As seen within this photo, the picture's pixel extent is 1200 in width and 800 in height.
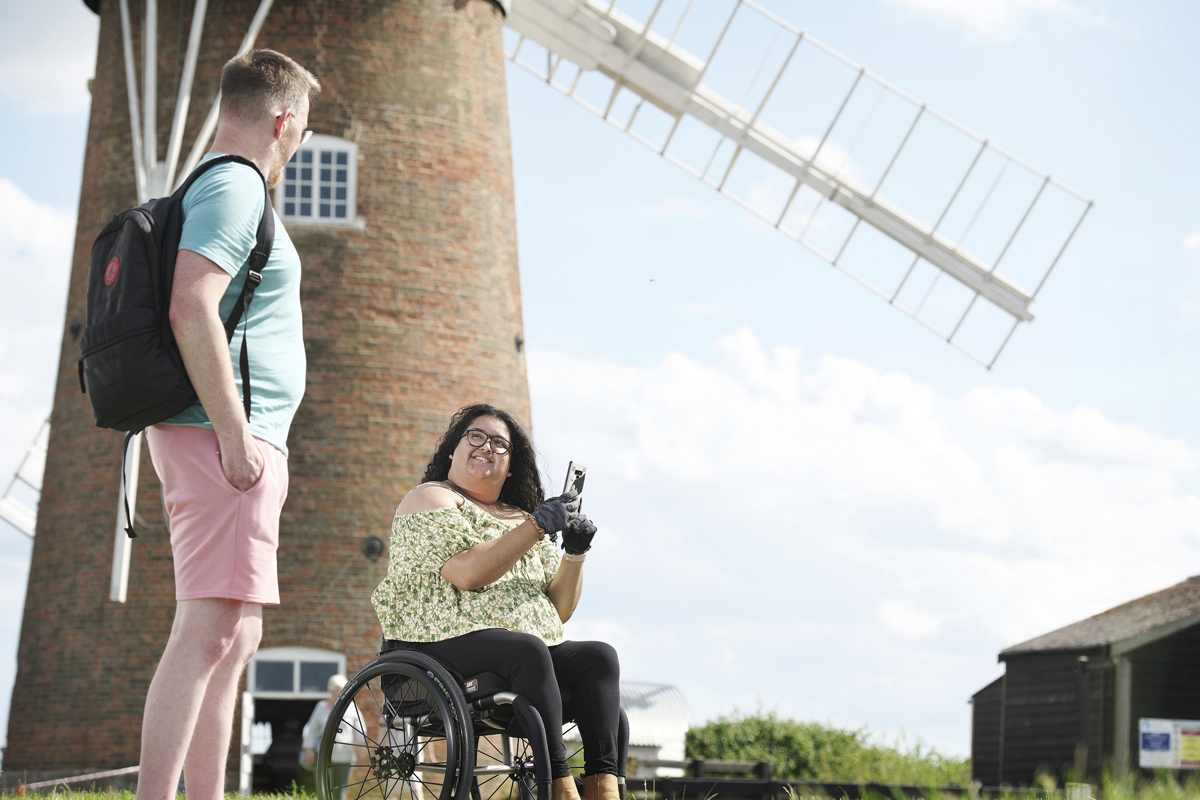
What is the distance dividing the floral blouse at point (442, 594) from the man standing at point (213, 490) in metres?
0.99

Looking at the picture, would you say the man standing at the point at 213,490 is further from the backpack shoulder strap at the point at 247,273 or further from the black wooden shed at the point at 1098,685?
the black wooden shed at the point at 1098,685

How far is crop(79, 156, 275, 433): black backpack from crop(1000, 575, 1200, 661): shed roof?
53.0ft

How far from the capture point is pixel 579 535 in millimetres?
4418

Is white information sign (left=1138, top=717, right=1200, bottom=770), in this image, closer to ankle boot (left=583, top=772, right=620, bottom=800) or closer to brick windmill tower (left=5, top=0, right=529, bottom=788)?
brick windmill tower (left=5, top=0, right=529, bottom=788)

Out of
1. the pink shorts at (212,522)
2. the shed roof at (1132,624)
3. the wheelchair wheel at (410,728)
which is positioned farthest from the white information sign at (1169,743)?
the pink shorts at (212,522)

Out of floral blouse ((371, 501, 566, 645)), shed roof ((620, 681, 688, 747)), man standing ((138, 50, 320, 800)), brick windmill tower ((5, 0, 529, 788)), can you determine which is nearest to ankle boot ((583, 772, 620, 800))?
floral blouse ((371, 501, 566, 645))

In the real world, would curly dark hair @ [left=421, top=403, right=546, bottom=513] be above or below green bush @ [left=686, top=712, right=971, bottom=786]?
above

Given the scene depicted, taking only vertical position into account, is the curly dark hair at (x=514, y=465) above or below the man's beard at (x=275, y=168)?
below

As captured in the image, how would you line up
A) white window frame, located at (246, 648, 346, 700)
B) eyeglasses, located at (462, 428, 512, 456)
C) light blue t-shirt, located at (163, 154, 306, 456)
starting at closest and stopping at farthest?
light blue t-shirt, located at (163, 154, 306, 456) < eyeglasses, located at (462, 428, 512, 456) < white window frame, located at (246, 648, 346, 700)

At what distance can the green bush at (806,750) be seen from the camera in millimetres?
18828

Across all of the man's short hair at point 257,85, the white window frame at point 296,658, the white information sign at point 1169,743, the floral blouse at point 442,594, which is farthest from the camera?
the white information sign at point 1169,743

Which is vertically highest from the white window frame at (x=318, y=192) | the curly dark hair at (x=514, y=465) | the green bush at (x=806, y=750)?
the white window frame at (x=318, y=192)

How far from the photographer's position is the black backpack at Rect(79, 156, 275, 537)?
3.22 m

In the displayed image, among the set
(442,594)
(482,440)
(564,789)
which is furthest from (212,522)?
(482,440)
